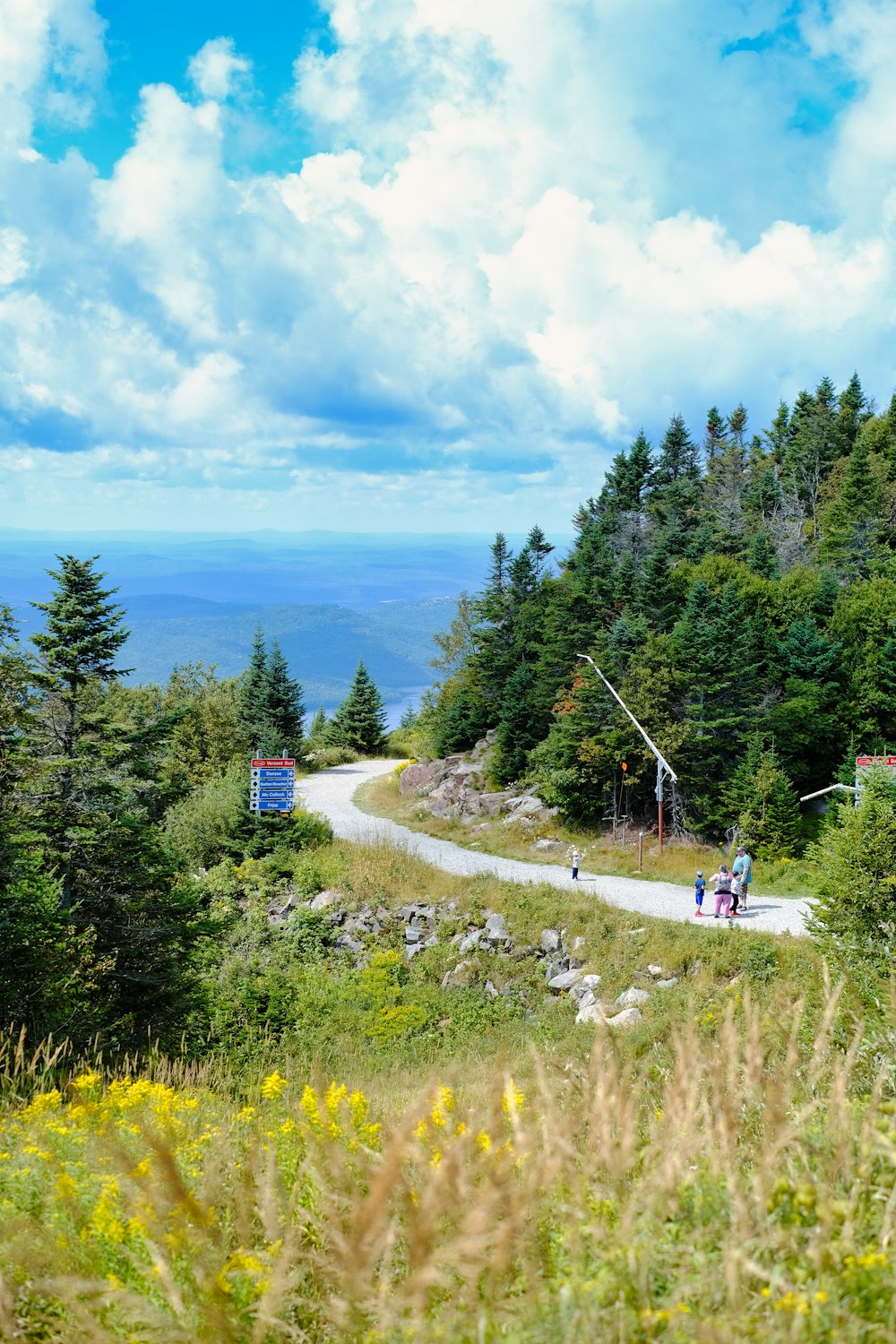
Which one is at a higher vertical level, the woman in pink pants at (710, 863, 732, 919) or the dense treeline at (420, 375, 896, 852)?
the dense treeline at (420, 375, 896, 852)

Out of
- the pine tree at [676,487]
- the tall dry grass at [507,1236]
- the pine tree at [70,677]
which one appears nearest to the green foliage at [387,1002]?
the pine tree at [70,677]

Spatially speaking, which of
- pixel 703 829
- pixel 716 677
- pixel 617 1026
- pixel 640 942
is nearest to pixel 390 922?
pixel 640 942

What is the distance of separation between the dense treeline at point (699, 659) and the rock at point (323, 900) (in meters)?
9.37

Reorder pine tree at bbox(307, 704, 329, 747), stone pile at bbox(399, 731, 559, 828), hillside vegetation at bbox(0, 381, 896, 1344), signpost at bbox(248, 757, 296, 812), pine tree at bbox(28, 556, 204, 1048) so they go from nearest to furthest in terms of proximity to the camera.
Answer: hillside vegetation at bbox(0, 381, 896, 1344), pine tree at bbox(28, 556, 204, 1048), signpost at bbox(248, 757, 296, 812), stone pile at bbox(399, 731, 559, 828), pine tree at bbox(307, 704, 329, 747)

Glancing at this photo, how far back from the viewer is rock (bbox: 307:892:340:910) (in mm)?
21106

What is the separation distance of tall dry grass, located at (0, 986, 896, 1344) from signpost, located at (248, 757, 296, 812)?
21921mm

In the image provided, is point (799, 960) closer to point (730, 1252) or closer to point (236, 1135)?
point (236, 1135)

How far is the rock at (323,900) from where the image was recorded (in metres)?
21.1

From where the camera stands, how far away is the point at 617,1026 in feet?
38.9

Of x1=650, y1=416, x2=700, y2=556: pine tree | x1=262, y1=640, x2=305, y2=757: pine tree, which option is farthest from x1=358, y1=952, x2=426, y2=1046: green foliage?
x1=650, y1=416, x2=700, y2=556: pine tree

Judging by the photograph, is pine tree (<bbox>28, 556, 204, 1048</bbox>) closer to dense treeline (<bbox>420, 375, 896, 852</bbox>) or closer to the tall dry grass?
the tall dry grass

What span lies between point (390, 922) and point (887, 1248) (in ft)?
61.2

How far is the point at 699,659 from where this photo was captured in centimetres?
2872

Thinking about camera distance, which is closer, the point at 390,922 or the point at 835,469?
the point at 390,922
